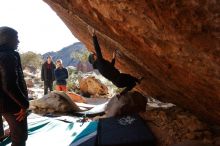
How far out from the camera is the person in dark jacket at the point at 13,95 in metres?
4.59

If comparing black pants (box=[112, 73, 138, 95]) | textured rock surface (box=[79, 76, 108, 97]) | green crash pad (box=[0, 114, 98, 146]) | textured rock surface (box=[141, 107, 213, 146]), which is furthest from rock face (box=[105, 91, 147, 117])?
textured rock surface (box=[79, 76, 108, 97])

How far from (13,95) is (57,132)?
10.5ft

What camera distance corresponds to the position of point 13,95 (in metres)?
4.62

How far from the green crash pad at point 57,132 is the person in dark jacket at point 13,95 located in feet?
6.16

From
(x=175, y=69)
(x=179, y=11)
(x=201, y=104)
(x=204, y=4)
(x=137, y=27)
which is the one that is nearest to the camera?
(x=204, y=4)

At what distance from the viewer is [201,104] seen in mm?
6762

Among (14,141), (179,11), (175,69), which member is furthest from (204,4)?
(14,141)

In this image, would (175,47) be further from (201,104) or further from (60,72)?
(60,72)

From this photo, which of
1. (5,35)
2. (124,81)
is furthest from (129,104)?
(5,35)

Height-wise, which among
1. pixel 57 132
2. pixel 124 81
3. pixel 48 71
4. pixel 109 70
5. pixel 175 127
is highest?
pixel 109 70

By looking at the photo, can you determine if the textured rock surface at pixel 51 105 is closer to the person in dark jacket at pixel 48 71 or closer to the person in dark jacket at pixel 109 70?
the person in dark jacket at pixel 48 71

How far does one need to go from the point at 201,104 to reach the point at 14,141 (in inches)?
151

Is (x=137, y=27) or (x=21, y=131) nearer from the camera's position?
(x=21, y=131)

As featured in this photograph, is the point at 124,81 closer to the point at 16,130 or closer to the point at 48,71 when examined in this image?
the point at 16,130
